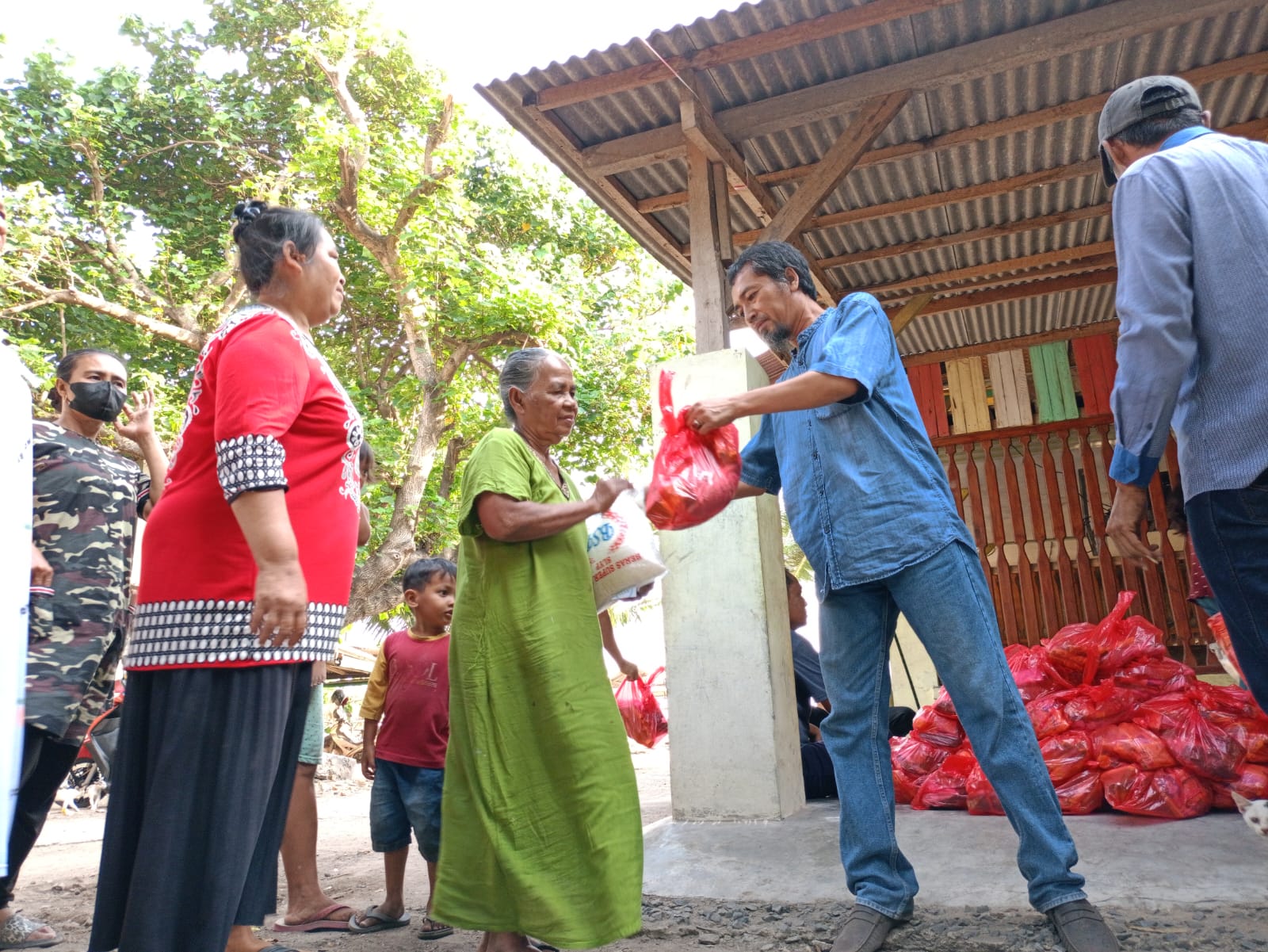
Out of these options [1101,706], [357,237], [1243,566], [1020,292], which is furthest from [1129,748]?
[357,237]

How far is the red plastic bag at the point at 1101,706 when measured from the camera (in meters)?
4.02

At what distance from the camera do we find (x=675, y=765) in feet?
14.4

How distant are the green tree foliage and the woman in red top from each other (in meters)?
10.7

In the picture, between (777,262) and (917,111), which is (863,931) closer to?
(777,262)

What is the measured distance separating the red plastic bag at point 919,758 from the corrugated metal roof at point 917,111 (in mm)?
3306

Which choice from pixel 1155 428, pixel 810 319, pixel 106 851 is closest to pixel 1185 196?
pixel 1155 428

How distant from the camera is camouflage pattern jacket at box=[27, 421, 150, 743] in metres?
3.04

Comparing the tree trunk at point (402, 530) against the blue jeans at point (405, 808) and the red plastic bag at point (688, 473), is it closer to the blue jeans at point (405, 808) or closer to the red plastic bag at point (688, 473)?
the blue jeans at point (405, 808)

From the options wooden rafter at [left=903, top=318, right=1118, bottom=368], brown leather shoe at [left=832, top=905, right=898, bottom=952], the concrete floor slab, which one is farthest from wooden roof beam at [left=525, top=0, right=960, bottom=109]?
wooden rafter at [left=903, top=318, right=1118, bottom=368]

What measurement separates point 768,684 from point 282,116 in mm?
13526

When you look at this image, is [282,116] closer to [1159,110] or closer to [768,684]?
[768,684]

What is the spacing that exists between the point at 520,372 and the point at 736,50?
2713 millimetres

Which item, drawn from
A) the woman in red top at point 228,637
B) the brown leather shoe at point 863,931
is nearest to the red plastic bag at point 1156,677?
the brown leather shoe at point 863,931

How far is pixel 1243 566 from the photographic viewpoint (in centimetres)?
186
